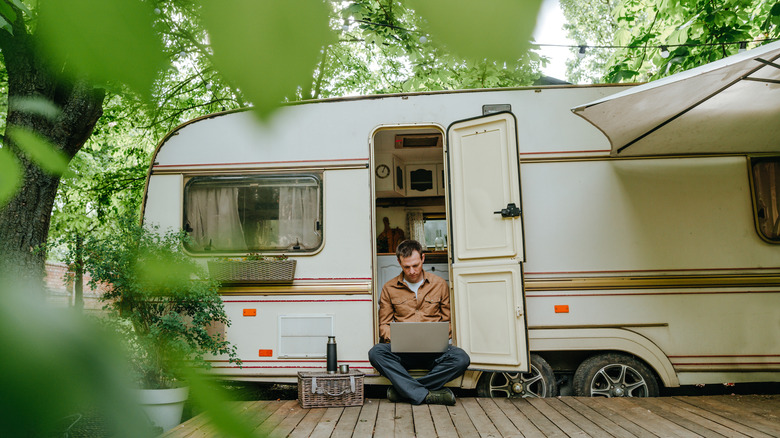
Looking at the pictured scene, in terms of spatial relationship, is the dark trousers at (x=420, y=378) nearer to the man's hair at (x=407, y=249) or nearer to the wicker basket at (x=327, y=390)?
the wicker basket at (x=327, y=390)

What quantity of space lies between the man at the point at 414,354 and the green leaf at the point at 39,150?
4.06 meters

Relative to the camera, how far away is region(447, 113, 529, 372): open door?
172 inches

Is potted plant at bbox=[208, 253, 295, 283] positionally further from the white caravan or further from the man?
the man

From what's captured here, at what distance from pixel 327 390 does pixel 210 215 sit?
181cm

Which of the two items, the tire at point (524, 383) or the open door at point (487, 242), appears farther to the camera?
the tire at point (524, 383)

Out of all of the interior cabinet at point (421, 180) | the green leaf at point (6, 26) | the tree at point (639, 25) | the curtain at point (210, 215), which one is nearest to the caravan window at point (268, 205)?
the curtain at point (210, 215)

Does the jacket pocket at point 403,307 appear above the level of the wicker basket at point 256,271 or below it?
below

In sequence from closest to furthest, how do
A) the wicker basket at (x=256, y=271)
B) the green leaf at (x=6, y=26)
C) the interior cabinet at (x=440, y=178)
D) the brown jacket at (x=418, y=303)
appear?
the green leaf at (x=6, y=26) → the wicker basket at (x=256, y=271) → the brown jacket at (x=418, y=303) → the interior cabinet at (x=440, y=178)

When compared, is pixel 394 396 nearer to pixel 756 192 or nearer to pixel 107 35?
pixel 756 192

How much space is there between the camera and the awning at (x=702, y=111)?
3.32 m

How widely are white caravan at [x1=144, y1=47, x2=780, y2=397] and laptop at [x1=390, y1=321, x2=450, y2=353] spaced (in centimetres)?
25

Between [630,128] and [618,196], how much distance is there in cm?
65

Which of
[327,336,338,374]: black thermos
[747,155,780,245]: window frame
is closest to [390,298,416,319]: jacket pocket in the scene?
[327,336,338,374]: black thermos

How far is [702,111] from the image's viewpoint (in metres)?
4.21
